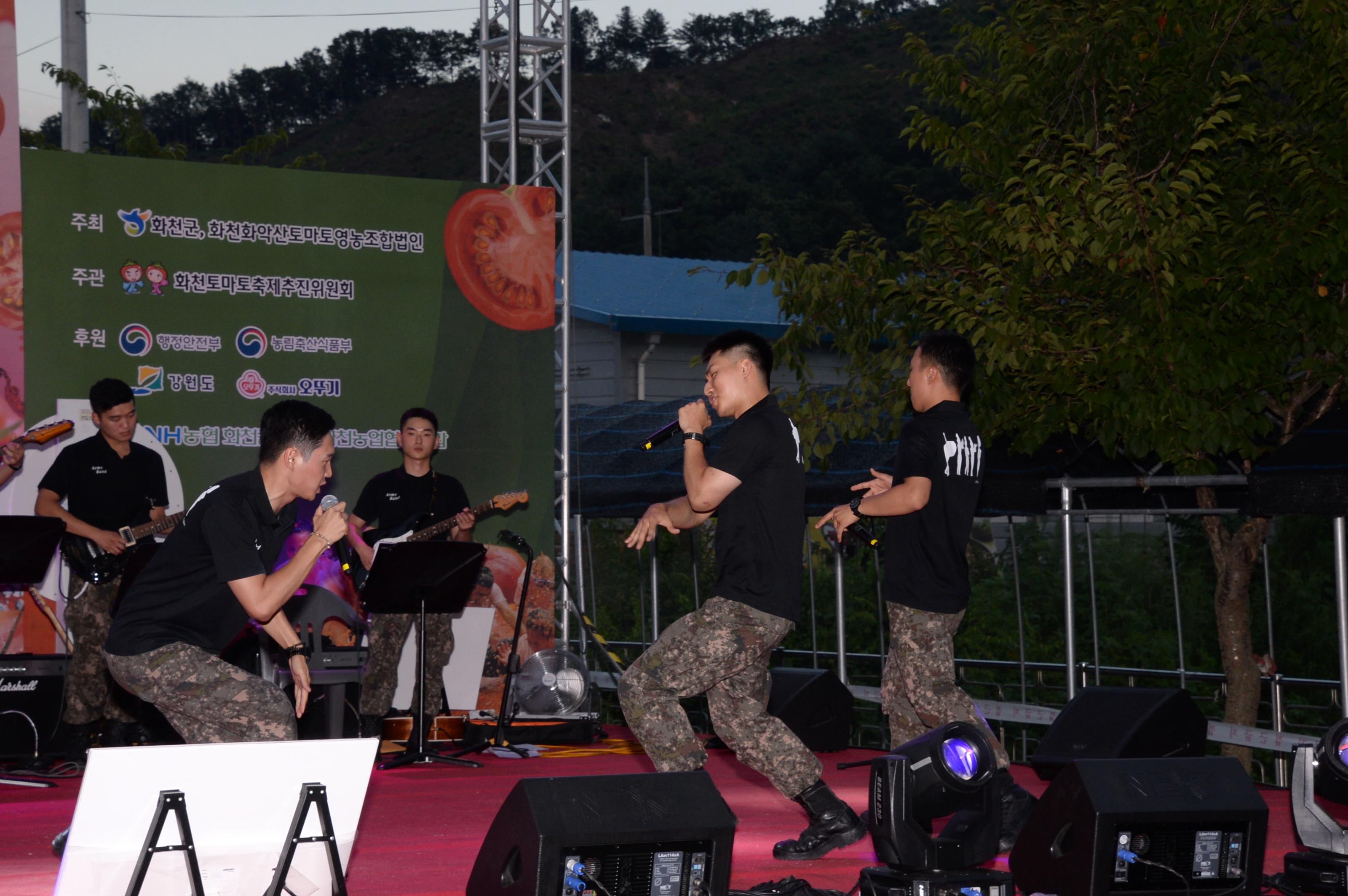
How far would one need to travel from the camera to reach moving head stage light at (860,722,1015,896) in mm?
3609

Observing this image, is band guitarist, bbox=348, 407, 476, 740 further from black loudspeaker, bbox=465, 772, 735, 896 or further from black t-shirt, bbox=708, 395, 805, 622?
black loudspeaker, bbox=465, 772, 735, 896

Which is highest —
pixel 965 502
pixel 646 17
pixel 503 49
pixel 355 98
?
pixel 646 17

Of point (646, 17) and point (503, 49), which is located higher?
point (646, 17)

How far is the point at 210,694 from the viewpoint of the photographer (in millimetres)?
4145

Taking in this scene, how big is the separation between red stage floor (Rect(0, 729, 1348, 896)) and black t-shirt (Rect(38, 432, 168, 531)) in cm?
150

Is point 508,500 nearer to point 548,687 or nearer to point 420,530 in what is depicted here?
point 420,530

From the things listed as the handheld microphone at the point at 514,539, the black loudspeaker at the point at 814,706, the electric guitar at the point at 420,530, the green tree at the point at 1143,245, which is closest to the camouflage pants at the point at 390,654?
the electric guitar at the point at 420,530

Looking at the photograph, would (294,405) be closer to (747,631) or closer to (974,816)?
(747,631)

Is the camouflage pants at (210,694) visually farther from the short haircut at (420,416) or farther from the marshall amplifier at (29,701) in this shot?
the short haircut at (420,416)

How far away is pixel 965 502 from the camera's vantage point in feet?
16.3

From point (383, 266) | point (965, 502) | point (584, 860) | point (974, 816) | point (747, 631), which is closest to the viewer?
point (584, 860)

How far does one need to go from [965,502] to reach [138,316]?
579 cm

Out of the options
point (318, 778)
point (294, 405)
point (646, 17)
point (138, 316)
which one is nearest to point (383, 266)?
point (138, 316)

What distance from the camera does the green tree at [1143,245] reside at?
21.3 ft
